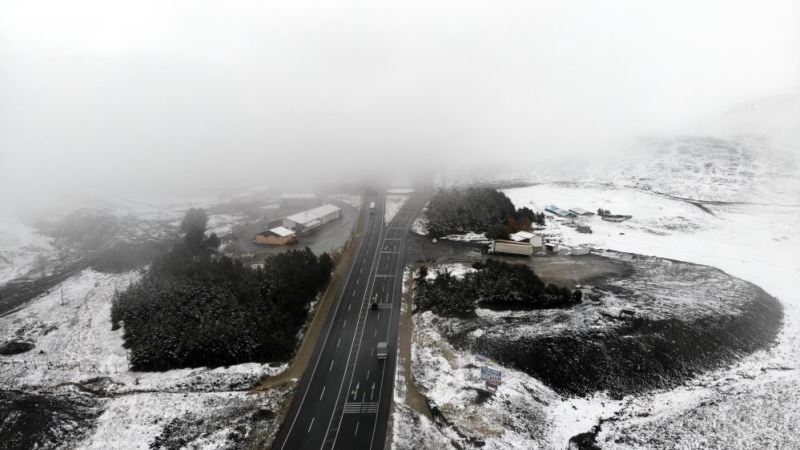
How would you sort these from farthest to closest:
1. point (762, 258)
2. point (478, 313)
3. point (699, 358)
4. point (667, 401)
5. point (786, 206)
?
point (786, 206)
point (762, 258)
point (478, 313)
point (699, 358)
point (667, 401)

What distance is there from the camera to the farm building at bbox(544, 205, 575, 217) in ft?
319

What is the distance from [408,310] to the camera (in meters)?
55.9

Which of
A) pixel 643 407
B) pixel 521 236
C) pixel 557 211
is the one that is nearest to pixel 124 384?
pixel 643 407

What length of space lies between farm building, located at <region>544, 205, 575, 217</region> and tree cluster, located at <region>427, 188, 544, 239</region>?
4.66 meters

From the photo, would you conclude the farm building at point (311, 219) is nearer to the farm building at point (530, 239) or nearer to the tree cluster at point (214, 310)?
the tree cluster at point (214, 310)

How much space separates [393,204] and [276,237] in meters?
35.5

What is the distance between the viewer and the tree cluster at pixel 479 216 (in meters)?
85.3

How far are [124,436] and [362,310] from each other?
1107 inches

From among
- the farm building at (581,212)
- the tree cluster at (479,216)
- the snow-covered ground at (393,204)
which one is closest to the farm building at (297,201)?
the snow-covered ground at (393,204)

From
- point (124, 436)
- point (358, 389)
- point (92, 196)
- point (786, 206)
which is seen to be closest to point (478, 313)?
point (358, 389)

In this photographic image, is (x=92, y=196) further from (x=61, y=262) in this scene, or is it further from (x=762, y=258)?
(x=762, y=258)

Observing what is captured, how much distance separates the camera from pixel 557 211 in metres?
98.9

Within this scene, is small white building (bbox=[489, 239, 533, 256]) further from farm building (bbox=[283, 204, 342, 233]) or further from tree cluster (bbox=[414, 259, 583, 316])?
farm building (bbox=[283, 204, 342, 233])

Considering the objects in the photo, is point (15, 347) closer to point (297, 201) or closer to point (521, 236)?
point (297, 201)
